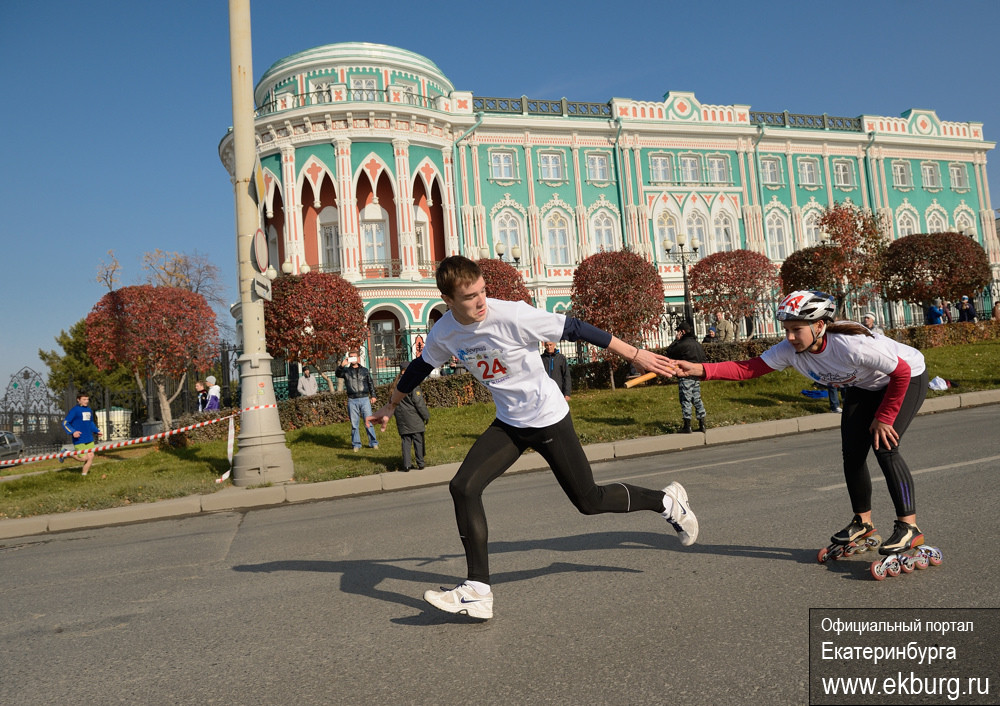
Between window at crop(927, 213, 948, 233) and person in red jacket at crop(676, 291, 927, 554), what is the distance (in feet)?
147

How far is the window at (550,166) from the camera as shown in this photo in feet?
117

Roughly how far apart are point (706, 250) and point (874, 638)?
36.1m

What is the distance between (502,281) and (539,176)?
11.7m

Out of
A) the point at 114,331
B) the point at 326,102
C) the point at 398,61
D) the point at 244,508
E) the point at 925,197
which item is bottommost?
the point at 244,508

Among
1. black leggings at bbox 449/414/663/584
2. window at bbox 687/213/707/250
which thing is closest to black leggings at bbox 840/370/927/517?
black leggings at bbox 449/414/663/584

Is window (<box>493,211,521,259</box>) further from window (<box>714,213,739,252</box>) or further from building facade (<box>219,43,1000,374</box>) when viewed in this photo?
window (<box>714,213,739,252</box>)

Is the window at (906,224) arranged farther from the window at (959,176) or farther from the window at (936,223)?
the window at (959,176)

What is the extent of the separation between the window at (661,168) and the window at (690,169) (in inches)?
28.6

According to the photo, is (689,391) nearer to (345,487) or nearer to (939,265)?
(345,487)

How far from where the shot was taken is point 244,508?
970 cm

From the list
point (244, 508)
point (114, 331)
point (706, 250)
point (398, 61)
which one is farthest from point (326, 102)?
point (244, 508)

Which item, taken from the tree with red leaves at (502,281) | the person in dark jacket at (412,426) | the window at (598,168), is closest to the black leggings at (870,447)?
the person in dark jacket at (412,426)

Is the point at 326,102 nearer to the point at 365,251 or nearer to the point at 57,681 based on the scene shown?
the point at 365,251

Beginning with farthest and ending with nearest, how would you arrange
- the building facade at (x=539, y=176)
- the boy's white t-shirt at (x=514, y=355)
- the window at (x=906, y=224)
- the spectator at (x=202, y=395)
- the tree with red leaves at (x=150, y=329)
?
the window at (x=906, y=224), the building facade at (x=539, y=176), the spectator at (x=202, y=395), the tree with red leaves at (x=150, y=329), the boy's white t-shirt at (x=514, y=355)
